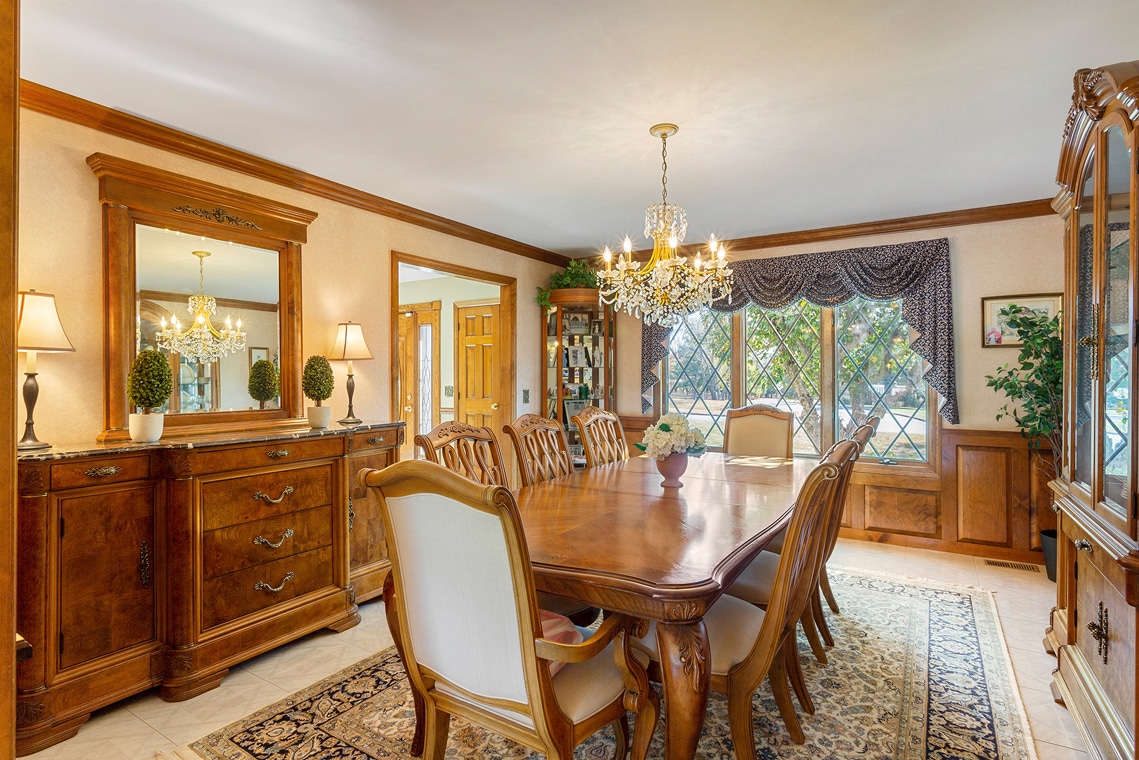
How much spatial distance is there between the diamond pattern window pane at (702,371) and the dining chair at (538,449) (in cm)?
243

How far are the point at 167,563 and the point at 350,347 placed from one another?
1489 mm

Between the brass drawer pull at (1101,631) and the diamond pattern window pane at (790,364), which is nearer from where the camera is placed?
the brass drawer pull at (1101,631)

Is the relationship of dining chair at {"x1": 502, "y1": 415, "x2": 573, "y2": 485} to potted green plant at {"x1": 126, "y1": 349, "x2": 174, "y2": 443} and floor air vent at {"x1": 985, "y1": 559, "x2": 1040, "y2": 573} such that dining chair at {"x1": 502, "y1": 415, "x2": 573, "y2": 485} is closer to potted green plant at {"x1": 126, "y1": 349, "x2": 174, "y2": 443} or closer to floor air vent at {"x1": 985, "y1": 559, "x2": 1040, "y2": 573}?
potted green plant at {"x1": 126, "y1": 349, "x2": 174, "y2": 443}

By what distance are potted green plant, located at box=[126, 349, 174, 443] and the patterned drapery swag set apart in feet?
13.4

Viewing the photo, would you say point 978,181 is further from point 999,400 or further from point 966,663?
point 966,663

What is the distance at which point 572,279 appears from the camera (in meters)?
5.44

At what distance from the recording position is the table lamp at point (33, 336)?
2.23 metres

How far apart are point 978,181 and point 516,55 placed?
3.07m

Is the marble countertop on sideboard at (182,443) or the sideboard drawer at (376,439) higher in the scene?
the marble countertop on sideboard at (182,443)

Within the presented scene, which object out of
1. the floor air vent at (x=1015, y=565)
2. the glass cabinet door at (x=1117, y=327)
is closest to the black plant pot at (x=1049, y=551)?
the floor air vent at (x=1015, y=565)

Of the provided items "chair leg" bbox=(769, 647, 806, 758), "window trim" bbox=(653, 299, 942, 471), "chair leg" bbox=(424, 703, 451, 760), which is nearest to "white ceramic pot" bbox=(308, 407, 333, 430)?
"chair leg" bbox=(424, 703, 451, 760)

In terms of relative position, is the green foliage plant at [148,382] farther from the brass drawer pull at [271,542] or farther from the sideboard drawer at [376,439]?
the sideboard drawer at [376,439]

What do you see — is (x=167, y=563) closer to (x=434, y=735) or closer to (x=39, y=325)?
(x=39, y=325)

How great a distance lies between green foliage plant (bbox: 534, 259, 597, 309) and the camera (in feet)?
17.8
